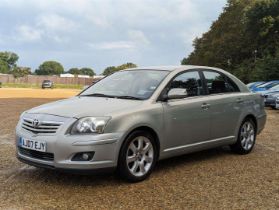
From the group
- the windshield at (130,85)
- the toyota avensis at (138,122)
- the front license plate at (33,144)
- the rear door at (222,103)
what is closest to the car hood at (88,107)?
the toyota avensis at (138,122)

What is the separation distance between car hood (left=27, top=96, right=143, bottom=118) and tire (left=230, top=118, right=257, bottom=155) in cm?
250

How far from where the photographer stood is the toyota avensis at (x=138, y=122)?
5.39 metres

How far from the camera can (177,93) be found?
649cm

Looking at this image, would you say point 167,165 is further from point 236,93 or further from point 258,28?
point 258,28

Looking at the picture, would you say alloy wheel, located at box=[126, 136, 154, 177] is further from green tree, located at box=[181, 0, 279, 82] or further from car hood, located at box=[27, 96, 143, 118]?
green tree, located at box=[181, 0, 279, 82]

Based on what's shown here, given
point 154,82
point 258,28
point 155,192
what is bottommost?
point 155,192

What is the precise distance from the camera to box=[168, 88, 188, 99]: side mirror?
21.0 feet

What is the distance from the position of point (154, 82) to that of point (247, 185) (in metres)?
1.91

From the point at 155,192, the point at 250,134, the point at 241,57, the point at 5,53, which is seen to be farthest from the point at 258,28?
the point at 5,53

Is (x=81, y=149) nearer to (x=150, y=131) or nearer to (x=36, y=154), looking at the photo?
(x=36, y=154)

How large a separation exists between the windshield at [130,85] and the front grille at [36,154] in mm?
1376

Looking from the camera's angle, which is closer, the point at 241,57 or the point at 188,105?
the point at 188,105

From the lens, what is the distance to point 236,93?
7.83m

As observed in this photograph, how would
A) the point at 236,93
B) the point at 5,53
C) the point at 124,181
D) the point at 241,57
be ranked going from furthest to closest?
the point at 5,53, the point at 241,57, the point at 236,93, the point at 124,181
